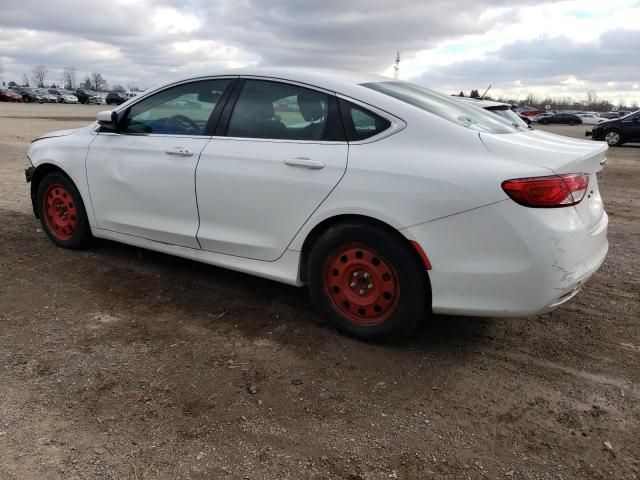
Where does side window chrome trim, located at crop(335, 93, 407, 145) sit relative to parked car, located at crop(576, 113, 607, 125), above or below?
above

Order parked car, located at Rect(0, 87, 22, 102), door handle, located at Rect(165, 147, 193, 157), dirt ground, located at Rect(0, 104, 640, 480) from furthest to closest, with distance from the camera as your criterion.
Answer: parked car, located at Rect(0, 87, 22, 102) → door handle, located at Rect(165, 147, 193, 157) → dirt ground, located at Rect(0, 104, 640, 480)

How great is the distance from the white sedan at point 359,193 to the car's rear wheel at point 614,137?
19.5 m

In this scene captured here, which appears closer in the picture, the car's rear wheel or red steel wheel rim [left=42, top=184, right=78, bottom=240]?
red steel wheel rim [left=42, top=184, right=78, bottom=240]

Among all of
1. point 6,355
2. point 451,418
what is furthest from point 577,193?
point 6,355

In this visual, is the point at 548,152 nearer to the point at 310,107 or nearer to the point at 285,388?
the point at 310,107

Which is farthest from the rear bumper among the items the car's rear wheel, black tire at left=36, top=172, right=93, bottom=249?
the car's rear wheel

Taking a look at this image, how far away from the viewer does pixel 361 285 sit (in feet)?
10.4

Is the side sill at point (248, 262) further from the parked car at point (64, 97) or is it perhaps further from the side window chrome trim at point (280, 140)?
the parked car at point (64, 97)

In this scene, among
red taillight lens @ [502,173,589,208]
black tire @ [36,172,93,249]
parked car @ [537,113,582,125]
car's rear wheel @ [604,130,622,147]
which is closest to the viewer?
red taillight lens @ [502,173,589,208]

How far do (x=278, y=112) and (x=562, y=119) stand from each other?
2021 inches

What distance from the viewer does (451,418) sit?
101 inches

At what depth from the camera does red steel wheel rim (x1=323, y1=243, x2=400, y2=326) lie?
121 inches

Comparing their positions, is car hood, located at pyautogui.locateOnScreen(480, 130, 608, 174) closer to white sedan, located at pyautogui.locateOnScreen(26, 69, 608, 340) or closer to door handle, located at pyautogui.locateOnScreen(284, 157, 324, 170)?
white sedan, located at pyautogui.locateOnScreen(26, 69, 608, 340)

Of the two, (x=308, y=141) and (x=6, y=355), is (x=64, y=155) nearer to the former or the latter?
(x=6, y=355)
